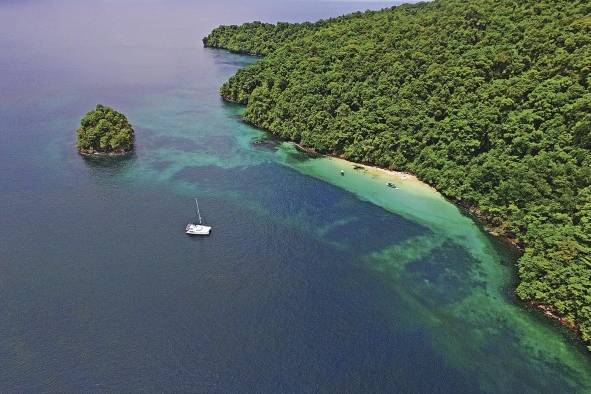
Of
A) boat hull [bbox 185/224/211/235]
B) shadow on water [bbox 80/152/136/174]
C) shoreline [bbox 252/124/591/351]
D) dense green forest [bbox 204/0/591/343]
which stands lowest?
shadow on water [bbox 80/152/136/174]

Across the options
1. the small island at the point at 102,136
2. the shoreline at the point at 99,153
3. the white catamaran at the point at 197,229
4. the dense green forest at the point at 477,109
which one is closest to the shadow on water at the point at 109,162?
the shoreline at the point at 99,153

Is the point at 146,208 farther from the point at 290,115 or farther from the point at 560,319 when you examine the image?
the point at 560,319

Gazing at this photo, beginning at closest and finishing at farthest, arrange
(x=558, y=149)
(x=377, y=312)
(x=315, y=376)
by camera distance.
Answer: (x=315, y=376), (x=377, y=312), (x=558, y=149)

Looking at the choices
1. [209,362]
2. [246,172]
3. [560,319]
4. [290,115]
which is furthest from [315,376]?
[290,115]

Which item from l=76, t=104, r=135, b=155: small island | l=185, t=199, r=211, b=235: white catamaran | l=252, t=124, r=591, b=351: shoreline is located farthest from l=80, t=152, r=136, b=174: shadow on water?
l=252, t=124, r=591, b=351: shoreline

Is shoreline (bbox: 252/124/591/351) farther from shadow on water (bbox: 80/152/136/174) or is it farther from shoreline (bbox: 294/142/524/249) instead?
shadow on water (bbox: 80/152/136/174)

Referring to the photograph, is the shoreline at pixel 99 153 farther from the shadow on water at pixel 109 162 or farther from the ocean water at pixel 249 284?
the ocean water at pixel 249 284
